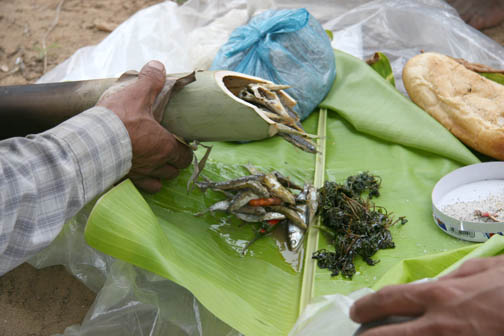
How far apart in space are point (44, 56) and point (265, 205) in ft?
11.0

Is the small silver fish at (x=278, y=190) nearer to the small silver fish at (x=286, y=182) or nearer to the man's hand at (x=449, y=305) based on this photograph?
the small silver fish at (x=286, y=182)

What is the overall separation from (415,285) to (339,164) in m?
1.62

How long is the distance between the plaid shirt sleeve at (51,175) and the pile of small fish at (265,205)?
1.76 ft

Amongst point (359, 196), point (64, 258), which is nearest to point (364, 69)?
point (359, 196)

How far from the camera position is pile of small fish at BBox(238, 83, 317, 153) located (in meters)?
1.91

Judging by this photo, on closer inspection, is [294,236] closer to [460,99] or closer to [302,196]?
[302,196]

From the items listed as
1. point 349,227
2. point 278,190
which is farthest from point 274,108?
point 349,227

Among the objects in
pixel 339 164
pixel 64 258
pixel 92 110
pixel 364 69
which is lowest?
pixel 64 258

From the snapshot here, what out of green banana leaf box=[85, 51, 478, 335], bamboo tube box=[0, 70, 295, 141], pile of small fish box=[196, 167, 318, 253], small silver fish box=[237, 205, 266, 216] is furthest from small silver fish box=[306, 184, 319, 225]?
bamboo tube box=[0, 70, 295, 141]

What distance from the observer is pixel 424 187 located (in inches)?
92.7

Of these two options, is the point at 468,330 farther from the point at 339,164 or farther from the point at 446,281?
the point at 339,164

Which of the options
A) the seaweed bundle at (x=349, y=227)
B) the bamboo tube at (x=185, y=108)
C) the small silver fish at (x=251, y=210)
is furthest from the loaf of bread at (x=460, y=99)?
the small silver fish at (x=251, y=210)

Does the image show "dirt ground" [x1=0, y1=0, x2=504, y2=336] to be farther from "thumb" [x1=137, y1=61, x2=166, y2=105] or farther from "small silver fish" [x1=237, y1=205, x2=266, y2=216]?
"thumb" [x1=137, y1=61, x2=166, y2=105]

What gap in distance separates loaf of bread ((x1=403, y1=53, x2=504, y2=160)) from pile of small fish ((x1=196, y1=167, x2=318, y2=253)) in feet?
3.61
